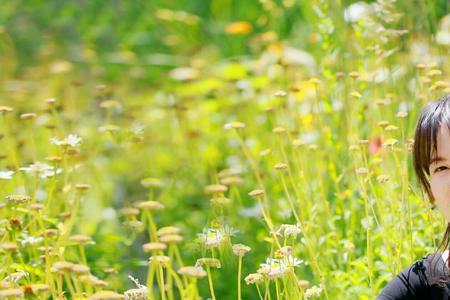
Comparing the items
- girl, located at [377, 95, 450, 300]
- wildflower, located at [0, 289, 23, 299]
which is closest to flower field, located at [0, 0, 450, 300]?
wildflower, located at [0, 289, 23, 299]

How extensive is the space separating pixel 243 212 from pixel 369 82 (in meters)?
0.49

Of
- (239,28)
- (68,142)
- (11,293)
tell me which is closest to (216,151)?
(239,28)

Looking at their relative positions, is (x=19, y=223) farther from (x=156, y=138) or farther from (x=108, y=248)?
(x=156, y=138)

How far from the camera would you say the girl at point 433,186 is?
5.83 ft

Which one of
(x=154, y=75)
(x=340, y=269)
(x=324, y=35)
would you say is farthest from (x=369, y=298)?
(x=154, y=75)

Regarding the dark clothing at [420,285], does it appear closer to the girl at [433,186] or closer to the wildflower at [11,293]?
the girl at [433,186]

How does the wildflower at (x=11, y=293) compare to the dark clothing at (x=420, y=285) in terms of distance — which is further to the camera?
the dark clothing at (x=420, y=285)

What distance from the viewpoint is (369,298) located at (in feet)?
6.77

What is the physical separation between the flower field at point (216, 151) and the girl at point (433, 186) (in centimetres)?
11

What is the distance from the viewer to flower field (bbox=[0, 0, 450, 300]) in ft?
6.68

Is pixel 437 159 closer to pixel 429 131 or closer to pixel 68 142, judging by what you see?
pixel 429 131

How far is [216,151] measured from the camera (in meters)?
3.63

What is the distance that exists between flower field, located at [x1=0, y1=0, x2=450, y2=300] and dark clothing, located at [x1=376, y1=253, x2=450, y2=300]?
0.40 ft

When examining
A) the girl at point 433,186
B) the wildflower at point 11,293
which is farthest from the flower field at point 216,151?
the girl at point 433,186
